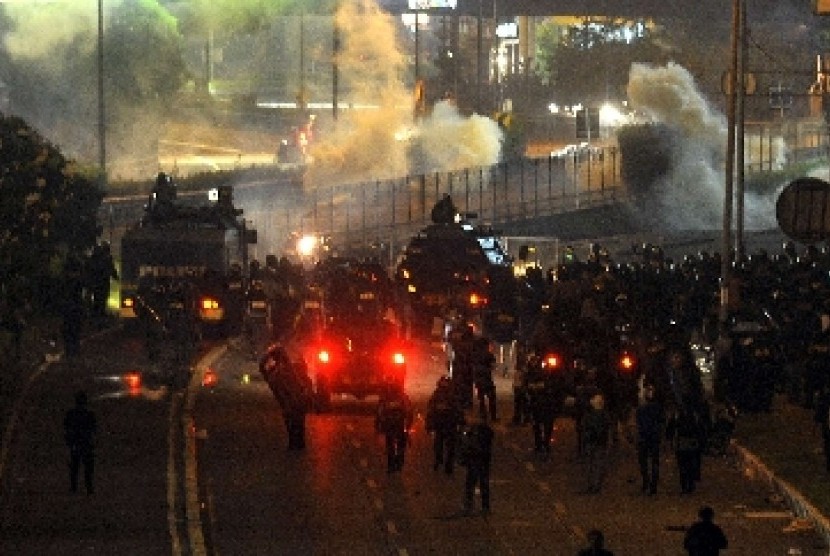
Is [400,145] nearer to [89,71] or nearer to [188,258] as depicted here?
[89,71]

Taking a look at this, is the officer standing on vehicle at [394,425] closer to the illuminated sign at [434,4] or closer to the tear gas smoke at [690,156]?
the tear gas smoke at [690,156]

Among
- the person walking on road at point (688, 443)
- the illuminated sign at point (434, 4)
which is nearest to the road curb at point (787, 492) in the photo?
the person walking on road at point (688, 443)

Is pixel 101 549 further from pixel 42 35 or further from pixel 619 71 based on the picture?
pixel 619 71

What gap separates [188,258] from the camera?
51031 millimetres

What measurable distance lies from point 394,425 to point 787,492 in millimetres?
4691

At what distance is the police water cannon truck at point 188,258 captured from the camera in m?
48.7

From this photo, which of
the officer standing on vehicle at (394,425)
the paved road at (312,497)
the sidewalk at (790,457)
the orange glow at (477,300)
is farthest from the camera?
the orange glow at (477,300)

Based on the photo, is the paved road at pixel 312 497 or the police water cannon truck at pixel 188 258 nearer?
the paved road at pixel 312 497

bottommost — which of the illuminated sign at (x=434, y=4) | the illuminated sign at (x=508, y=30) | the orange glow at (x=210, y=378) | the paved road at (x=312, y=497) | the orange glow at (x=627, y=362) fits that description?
the paved road at (x=312, y=497)

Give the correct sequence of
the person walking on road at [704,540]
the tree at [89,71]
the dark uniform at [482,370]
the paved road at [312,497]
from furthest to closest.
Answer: the tree at [89,71]
the dark uniform at [482,370]
the paved road at [312,497]
the person walking on road at [704,540]

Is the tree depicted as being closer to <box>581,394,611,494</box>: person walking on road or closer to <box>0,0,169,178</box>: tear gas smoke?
<box>0,0,169,178</box>: tear gas smoke

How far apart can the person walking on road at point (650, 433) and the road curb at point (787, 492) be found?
142 centimetres

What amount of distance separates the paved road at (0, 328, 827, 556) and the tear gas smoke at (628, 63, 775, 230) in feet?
155

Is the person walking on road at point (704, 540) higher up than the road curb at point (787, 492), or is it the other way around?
the person walking on road at point (704, 540)
